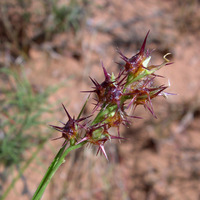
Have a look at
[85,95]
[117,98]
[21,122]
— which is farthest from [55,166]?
[85,95]

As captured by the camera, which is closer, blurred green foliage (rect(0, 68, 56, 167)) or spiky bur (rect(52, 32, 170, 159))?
spiky bur (rect(52, 32, 170, 159))

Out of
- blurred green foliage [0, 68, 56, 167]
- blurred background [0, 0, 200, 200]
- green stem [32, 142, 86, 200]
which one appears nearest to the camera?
green stem [32, 142, 86, 200]

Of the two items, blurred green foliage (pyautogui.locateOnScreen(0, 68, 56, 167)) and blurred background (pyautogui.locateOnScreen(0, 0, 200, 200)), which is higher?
blurred background (pyautogui.locateOnScreen(0, 0, 200, 200))

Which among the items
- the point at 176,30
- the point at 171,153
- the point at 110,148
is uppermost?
the point at 176,30

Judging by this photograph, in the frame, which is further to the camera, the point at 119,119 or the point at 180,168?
the point at 180,168

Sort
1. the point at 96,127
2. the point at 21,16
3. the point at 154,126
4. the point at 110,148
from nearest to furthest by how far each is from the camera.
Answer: the point at 96,127
the point at 110,148
the point at 154,126
the point at 21,16

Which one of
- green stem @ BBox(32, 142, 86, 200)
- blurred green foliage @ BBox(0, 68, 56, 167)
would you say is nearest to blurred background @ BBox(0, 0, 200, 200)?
blurred green foliage @ BBox(0, 68, 56, 167)

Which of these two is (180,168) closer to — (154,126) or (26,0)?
(154,126)

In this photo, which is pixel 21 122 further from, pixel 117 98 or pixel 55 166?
pixel 117 98

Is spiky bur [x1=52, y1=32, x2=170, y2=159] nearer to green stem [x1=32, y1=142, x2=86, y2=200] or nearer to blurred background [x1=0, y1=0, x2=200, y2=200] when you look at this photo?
green stem [x1=32, y1=142, x2=86, y2=200]

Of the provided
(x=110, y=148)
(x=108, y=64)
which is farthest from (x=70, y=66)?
(x=110, y=148)
